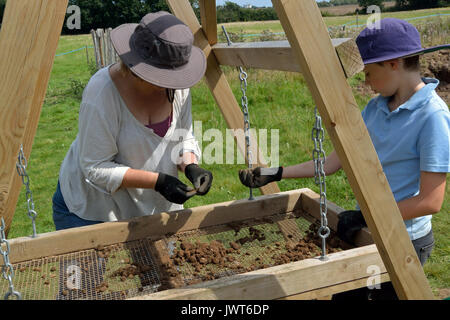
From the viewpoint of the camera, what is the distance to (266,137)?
17.5 ft

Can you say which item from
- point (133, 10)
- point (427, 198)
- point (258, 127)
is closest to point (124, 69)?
point (427, 198)

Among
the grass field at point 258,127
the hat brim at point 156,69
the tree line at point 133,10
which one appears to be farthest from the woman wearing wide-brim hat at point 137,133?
the tree line at point 133,10

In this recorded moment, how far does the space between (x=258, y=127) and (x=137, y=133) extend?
3.67 meters

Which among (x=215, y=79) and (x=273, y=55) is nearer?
(x=273, y=55)

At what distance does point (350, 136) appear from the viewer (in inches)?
49.1

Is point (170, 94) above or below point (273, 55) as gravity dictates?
below

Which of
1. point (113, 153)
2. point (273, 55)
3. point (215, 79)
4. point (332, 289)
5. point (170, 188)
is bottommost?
point (332, 289)

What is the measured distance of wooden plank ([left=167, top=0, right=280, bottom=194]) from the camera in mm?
2338

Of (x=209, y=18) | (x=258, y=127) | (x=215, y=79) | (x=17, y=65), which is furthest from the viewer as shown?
(x=258, y=127)

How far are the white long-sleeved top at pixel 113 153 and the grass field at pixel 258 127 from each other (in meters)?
1.94

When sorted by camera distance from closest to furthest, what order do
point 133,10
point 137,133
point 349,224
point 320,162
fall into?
1. point 320,162
2. point 349,224
3. point 137,133
4. point 133,10

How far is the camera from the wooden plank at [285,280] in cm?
139

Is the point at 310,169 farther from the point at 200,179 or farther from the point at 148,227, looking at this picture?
the point at 148,227
